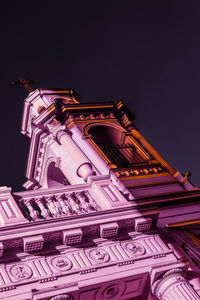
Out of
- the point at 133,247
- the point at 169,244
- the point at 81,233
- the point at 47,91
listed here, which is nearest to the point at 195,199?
the point at 169,244

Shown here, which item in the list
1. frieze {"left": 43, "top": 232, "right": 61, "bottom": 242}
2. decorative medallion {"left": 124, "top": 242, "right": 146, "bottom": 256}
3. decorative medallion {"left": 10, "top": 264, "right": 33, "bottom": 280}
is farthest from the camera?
decorative medallion {"left": 124, "top": 242, "right": 146, "bottom": 256}

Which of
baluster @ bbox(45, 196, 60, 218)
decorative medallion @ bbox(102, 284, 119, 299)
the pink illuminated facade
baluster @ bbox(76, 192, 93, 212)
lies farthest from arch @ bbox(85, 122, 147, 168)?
decorative medallion @ bbox(102, 284, 119, 299)

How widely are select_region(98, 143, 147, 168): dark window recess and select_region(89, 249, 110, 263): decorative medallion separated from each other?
7.73m

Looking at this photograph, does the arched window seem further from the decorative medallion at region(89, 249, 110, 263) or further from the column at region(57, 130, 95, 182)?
the decorative medallion at region(89, 249, 110, 263)

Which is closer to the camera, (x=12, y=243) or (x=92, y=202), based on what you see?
(x=12, y=243)

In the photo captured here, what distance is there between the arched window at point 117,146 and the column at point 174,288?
27.2 ft

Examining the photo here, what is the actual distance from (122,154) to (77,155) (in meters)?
2.63

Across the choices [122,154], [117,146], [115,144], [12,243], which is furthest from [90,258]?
[115,144]

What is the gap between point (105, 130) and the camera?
2314 cm

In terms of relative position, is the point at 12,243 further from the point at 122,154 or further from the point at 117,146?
the point at 117,146

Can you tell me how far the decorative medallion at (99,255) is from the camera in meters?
12.8

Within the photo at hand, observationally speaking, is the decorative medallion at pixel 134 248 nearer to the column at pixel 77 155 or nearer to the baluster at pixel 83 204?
the baluster at pixel 83 204

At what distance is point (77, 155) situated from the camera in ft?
65.7

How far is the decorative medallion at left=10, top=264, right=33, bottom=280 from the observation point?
463 inches
